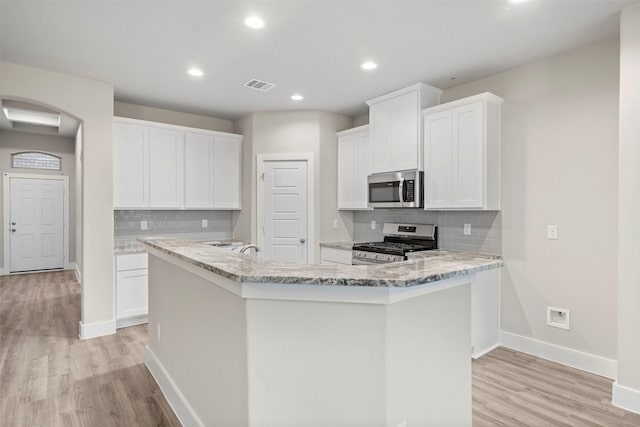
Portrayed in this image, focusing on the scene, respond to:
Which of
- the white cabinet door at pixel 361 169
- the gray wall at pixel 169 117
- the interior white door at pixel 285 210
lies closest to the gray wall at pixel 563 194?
the white cabinet door at pixel 361 169

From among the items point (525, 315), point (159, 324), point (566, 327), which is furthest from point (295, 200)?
point (566, 327)

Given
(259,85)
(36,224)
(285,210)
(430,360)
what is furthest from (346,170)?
(36,224)

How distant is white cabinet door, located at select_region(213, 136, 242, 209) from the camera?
502 centimetres

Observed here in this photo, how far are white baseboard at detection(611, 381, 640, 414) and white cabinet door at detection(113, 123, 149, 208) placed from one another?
15.7ft

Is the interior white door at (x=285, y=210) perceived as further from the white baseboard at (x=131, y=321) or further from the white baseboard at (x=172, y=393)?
the white baseboard at (x=172, y=393)

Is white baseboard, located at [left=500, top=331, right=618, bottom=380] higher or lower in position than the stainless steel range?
lower

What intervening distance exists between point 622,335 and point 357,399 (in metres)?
2.16

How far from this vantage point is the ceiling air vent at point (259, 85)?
3850mm

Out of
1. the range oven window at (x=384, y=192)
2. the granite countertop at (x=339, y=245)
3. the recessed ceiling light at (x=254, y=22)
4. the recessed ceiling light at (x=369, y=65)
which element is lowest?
the granite countertop at (x=339, y=245)

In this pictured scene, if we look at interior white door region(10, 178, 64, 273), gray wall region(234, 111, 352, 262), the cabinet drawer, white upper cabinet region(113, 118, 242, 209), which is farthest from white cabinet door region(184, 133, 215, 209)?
interior white door region(10, 178, 64, 273)

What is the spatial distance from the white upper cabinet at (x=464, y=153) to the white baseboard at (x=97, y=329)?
3686mm

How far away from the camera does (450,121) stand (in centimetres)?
356

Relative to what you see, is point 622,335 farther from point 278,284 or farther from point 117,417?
point 117,417

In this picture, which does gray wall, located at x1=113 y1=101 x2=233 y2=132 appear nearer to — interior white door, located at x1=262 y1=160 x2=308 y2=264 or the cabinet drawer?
interior white door, located at x1=262 y1=160 x2=308 y2=264
